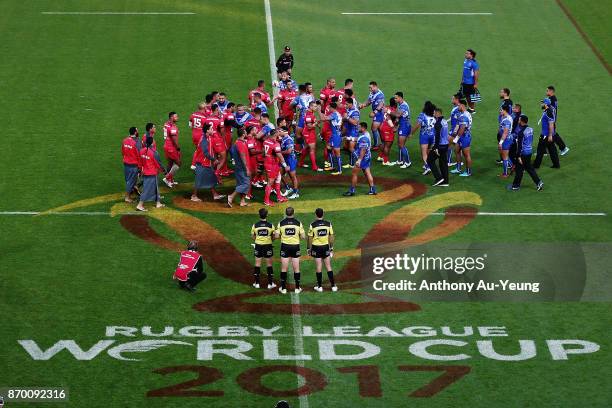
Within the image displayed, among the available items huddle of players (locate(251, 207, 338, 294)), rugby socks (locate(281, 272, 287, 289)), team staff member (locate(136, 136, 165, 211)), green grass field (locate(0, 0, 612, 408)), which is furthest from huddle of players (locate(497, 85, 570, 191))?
team staff member (locate(136, 136, 165, 211))

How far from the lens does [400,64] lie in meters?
44.5

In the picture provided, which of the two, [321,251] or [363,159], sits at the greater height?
[363,159]

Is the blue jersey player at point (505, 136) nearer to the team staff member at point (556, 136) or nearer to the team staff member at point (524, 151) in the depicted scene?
the team staff member at point (524, 151)

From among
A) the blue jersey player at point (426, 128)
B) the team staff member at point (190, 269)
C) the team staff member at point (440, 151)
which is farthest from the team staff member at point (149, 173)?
the blue jersey player at point (426, 128)

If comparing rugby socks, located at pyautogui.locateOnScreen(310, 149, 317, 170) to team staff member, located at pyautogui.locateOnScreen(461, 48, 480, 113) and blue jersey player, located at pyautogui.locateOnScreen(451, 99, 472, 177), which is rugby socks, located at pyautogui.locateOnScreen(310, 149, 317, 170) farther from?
team staff member, located at pyautogui.locateOnScreen(461, 48, 480, 113)

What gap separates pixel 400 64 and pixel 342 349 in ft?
70.3

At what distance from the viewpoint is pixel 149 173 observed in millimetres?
31641

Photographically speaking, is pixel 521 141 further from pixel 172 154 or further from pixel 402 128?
pixel 172 154

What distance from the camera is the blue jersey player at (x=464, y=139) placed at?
34.3m

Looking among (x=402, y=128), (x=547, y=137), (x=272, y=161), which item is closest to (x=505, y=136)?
(x=547, y=137)

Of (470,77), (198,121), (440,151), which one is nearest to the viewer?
(440,151)

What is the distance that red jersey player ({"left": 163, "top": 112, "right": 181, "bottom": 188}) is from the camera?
33375 millimetres

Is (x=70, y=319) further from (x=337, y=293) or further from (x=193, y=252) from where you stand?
(x=337, y=293)

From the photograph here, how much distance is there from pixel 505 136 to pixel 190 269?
37.7 feet
